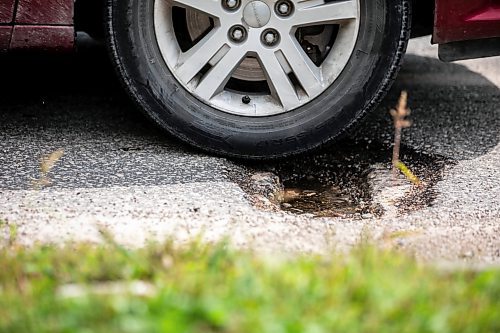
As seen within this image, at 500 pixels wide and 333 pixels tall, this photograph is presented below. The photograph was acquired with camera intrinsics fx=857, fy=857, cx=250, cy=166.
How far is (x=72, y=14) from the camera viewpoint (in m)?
3.25

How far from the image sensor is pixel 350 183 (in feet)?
11.7

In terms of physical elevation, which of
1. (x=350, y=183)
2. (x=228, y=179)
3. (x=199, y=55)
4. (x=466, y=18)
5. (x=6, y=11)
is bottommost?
(x=350, y=183)

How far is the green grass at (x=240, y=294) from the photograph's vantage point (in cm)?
187

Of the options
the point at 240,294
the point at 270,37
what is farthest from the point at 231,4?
the point at 240,294

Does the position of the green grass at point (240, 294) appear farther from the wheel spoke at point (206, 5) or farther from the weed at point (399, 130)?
the wheel spoke at point (206, 5)

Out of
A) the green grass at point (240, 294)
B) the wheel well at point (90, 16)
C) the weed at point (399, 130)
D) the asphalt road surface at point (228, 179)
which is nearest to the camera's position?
the green grass at point (240, 294)

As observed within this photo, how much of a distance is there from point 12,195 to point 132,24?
0.81 meters

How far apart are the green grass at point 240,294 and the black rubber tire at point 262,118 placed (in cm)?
116

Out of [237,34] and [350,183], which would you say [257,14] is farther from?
[350,183]

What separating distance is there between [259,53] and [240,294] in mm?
1576

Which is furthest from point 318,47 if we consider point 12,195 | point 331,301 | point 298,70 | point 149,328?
point 149,328

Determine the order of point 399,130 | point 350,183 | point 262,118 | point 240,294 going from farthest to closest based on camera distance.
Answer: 1. point 350,183
2. point 262,118
3. point 399,130
4. point 240,294

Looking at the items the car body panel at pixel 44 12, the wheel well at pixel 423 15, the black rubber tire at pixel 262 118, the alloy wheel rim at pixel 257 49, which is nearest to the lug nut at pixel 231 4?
the alloy wheel rim at pixel 257 49

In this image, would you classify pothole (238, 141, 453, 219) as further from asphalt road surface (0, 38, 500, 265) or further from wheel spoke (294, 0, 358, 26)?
wheel spoke (294, 0, 358, 26)
